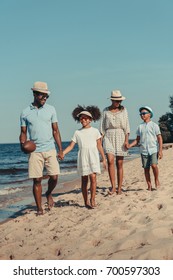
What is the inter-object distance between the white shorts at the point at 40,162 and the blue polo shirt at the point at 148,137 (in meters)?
2.18

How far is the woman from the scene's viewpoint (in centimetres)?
759

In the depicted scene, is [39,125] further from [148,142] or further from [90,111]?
[148,142]

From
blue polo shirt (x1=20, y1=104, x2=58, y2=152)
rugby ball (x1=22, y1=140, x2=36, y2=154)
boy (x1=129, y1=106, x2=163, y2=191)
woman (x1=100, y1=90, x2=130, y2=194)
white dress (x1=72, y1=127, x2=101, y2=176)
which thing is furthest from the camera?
boy (x1=129, y1=106, x2=163, y2=191)

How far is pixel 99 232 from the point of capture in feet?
16.4

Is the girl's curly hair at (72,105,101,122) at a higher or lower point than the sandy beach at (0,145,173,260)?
higher

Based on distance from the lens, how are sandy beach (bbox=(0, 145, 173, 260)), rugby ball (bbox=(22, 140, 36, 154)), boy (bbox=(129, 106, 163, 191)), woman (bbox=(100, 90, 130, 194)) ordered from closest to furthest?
sandy beach (bbox=(0, 145, 173, 260)) < rugby ball (bbox=(22, 140, 36, 154)) < woman (bbox=(100, 90, 130, 194)) < boy (bbox=(129, 106, 163, 191))

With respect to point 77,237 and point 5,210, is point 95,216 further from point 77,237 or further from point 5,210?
point 5,210

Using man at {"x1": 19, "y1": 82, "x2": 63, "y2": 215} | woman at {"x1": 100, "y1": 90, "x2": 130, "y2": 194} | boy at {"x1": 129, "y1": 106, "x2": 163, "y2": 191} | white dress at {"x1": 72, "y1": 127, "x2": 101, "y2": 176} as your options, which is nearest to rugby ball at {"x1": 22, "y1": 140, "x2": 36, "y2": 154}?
man at {"x1": 19, "y1": 82, "x2": 63, "y2": 215}

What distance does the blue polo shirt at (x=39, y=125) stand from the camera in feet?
20.8

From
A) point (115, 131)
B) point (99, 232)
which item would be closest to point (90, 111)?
point (115, 131)

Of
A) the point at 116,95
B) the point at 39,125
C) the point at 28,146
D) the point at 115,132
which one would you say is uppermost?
the point at 116,95

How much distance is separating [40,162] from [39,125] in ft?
1.96

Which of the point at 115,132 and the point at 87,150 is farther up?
the point at 115,132

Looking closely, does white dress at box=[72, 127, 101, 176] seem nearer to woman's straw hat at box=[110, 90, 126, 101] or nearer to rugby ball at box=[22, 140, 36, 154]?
rugby ball at box=[22, 140, 36, 154]
